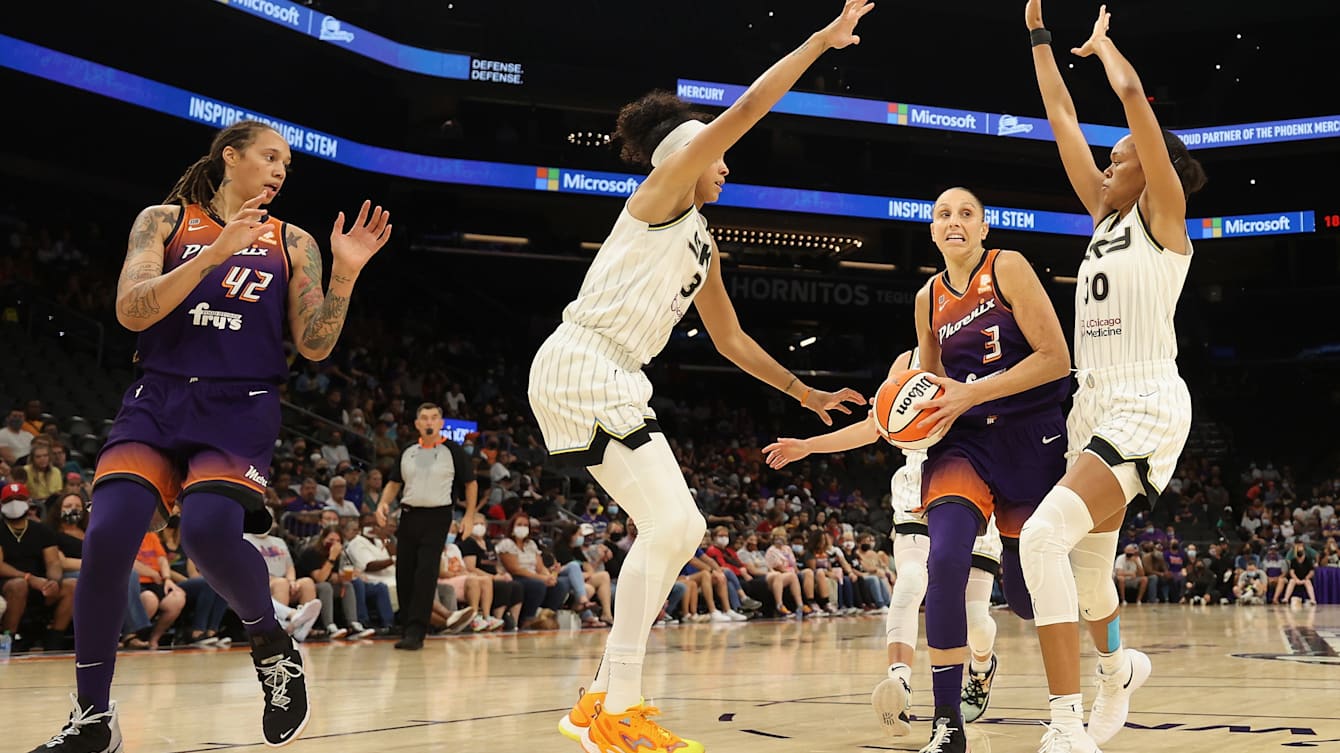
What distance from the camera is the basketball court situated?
167 inches

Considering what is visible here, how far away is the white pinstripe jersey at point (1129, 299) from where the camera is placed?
4.13 meters

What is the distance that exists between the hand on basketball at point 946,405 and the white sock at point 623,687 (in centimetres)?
132

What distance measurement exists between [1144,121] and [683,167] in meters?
1.59

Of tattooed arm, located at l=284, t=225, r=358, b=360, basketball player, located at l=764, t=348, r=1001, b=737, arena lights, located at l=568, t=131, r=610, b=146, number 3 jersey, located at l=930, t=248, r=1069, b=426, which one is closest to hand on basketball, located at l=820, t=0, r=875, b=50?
number 3 jersey, located at l=930, t=248, r=1069, b=426

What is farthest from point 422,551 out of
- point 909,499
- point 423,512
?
point 909,499

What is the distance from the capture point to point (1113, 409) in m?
4.09

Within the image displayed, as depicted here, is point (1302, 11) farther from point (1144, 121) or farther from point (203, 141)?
point (1144, 121)

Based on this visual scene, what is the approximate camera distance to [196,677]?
6.60 meters

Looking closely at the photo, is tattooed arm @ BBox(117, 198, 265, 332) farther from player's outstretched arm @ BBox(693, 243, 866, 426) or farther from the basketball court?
player's outstretched arm @ BBox(693, 243, 866, 426)

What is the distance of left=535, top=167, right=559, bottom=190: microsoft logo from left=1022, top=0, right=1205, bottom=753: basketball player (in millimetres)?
22198

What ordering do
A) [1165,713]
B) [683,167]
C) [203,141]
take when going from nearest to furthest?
[683,167]
[1165,713]
[203,141]

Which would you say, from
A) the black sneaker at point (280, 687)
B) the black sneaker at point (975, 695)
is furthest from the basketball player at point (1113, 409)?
the black sneaker at point (280, 687)

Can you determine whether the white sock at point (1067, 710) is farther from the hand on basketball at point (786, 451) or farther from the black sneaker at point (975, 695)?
the hand on basketball at point (786, 451)

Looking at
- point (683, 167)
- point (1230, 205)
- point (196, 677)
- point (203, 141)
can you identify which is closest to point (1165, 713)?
point (683, 167)
